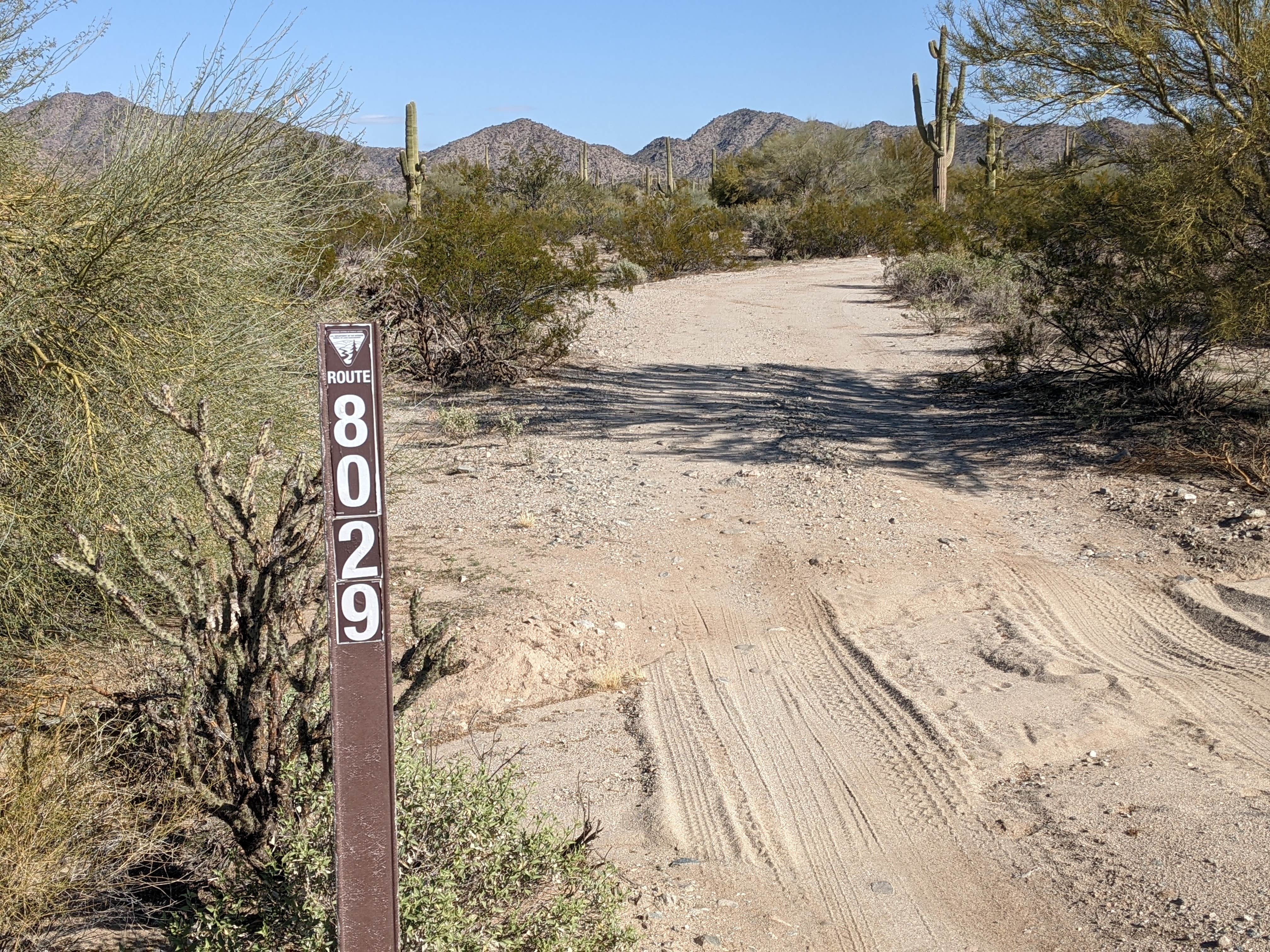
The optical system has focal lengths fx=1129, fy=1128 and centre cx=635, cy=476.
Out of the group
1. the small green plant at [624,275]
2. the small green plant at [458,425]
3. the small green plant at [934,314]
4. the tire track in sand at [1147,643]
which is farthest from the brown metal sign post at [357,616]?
the small green plant at [624,275]

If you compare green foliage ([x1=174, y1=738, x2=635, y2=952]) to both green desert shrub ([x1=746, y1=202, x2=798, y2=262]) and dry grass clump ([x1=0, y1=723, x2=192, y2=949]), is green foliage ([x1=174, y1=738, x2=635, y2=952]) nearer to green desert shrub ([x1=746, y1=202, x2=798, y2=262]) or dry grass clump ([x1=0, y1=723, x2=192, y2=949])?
dry grass clump ([x1=0, y1=723, x2=192, y2=949])

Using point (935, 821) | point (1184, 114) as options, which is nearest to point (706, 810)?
point (935, 821)

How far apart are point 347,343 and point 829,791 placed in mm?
3163

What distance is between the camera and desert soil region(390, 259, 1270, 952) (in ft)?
13.2

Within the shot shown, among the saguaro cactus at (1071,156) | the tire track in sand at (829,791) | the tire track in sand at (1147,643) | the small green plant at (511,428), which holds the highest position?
the saguaro cactus at (1071,156)

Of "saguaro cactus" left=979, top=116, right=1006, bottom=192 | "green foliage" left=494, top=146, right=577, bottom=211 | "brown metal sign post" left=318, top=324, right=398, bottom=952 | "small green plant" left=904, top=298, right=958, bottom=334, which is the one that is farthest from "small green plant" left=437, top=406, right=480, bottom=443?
"green foliage" left=494, top=146, right=577, bottom=211

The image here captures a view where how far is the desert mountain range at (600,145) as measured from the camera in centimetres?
651

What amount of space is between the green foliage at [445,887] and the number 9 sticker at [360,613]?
0.83 m

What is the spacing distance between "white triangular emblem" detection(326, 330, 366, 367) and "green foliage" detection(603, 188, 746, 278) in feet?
89.2

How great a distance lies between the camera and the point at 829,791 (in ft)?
15.7

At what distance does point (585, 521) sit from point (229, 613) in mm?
5187

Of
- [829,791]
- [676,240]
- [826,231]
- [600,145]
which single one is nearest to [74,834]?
[829,791]

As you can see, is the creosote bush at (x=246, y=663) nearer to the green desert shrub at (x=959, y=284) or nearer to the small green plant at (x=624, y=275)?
the green desert shrub at (x=959, y=284)

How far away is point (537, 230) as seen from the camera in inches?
747
